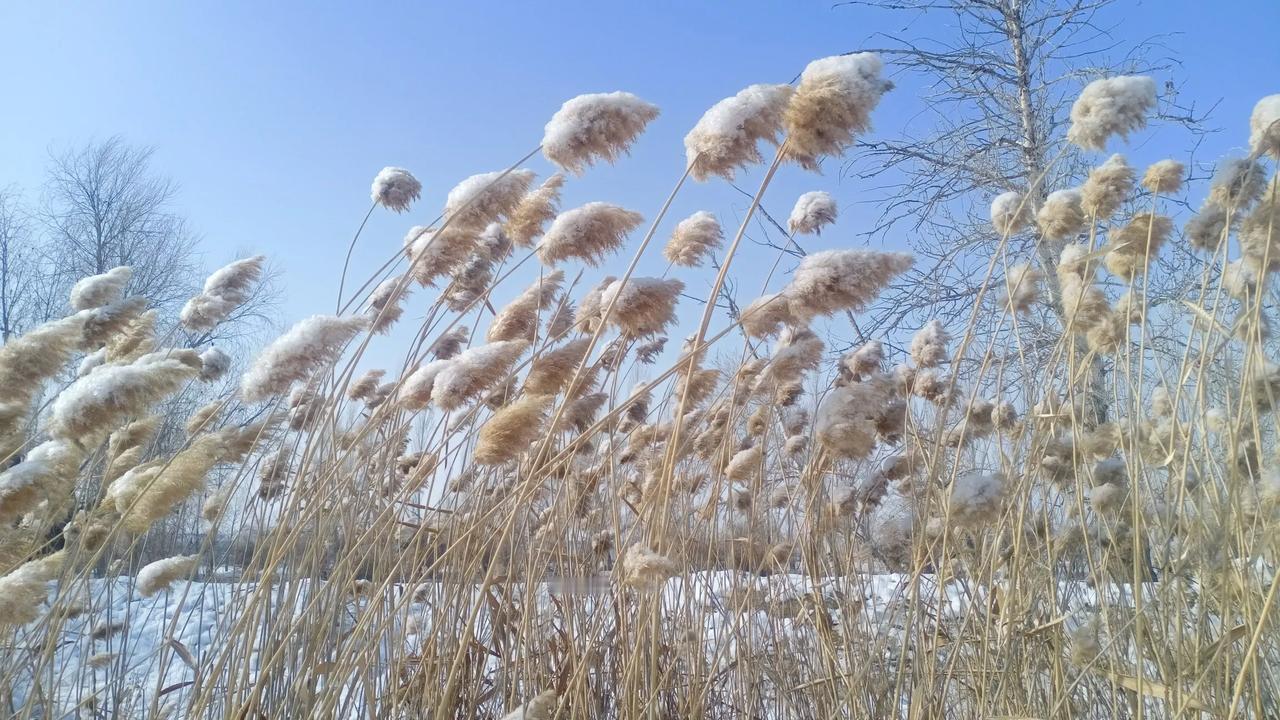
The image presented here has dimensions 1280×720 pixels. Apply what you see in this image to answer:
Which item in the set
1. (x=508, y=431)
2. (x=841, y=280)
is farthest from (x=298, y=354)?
(x=841, y=280)

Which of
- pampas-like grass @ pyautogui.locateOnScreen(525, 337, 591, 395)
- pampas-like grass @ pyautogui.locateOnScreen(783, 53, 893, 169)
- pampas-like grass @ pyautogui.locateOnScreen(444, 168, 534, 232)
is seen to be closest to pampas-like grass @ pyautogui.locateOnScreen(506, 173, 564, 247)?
pampas-like grass @ pyautogui.locateOnScreen(444, 168, 534, 232)

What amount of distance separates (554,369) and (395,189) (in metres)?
0.85

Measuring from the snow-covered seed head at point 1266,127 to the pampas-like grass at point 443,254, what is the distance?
5.68 feet

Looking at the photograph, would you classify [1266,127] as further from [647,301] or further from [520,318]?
[520,318]

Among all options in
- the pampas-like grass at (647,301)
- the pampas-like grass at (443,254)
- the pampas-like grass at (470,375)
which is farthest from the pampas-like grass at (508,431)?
the pampas-like grass at (443,254)

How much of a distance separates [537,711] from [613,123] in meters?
1.18

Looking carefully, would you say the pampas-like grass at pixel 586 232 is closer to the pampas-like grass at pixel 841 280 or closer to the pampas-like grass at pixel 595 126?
the pampas-like grass at pixel 595 126

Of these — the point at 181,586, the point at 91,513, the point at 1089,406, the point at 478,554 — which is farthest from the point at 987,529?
the point at 181,586

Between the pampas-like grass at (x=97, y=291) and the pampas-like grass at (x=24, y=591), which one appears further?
the pampas-like grass at (x=97, y=291)

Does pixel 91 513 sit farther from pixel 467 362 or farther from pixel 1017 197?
pixel 1017 197

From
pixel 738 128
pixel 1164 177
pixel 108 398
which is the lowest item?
pixel 108 398

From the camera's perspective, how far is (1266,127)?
155cm

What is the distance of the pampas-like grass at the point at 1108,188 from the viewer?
1.92 m

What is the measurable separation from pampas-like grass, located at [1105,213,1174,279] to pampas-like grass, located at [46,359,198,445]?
1922 mm
